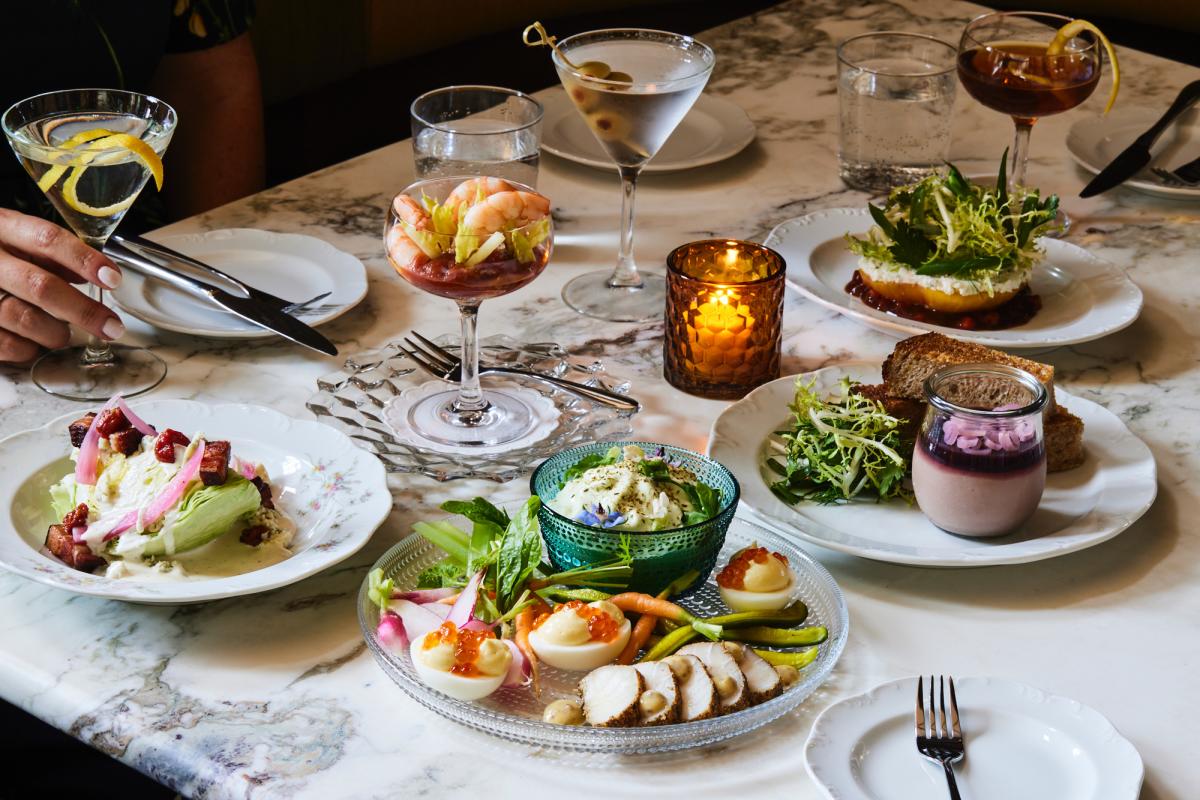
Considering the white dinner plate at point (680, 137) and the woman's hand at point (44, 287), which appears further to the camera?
the white dinner plate at point (680, 137)

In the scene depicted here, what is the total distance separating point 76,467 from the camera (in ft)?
4.14

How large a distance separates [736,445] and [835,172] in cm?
89

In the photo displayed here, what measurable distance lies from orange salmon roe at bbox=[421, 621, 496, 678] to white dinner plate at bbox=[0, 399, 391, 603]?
6.3 inches

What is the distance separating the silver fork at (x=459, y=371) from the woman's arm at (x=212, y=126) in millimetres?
1081

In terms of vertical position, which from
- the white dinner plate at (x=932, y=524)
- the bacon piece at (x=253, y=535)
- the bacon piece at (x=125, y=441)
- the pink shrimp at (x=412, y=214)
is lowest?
the white dinner plate at (x=932, y=524)

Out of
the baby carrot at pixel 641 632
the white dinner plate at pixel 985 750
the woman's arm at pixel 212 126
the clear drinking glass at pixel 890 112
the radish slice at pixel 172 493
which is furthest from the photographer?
the woman's arm at pixel 212 126

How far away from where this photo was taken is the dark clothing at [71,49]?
6.96 feet

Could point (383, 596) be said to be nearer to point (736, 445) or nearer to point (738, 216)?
point (736, 445)

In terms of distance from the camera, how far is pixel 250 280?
1.78m

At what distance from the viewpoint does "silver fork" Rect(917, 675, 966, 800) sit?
0.99 meters

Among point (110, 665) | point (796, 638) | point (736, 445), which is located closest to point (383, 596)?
point (110, 665)

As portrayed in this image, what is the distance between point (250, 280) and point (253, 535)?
0.63 meters

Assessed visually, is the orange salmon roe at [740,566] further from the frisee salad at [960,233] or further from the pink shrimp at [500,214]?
the frisee salad at [960,233]

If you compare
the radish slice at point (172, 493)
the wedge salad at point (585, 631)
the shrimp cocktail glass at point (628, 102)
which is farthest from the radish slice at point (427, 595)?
the shrimp cocktail glass at point (628, 102)
